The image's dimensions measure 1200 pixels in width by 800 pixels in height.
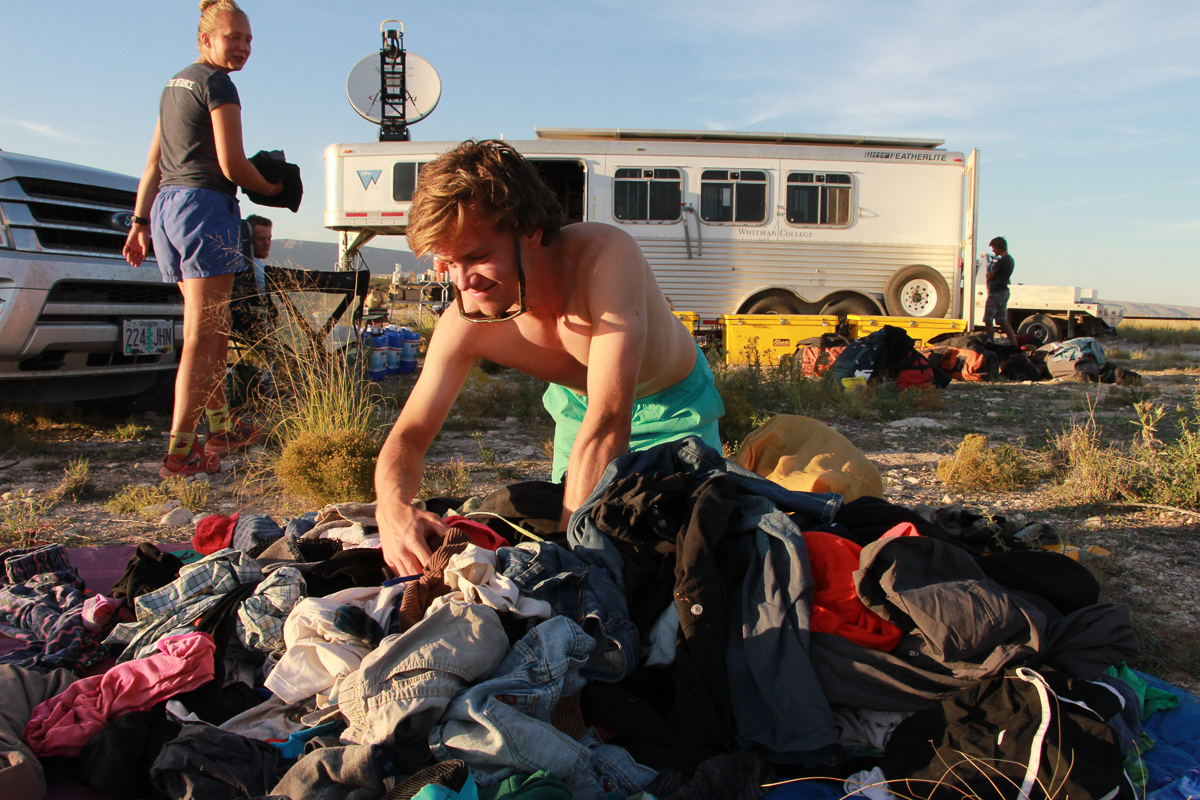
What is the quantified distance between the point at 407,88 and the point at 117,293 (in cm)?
747

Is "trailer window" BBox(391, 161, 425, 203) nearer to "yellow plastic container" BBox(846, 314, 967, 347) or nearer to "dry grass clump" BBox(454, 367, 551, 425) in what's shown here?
"dry grass clump" BBox(454, 367, 551, 425)

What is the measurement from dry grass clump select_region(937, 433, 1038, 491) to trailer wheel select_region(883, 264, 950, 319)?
23.4 ft

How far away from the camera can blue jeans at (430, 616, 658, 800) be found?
1359 millimetres

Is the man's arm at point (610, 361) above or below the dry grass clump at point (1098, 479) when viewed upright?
above

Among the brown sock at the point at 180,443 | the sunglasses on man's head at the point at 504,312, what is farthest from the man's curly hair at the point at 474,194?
the brown sock at the point at 180,443

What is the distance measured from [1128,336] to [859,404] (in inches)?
721

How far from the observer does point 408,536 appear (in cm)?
193

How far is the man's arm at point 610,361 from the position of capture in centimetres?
209

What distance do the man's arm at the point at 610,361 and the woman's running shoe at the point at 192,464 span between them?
9.15 feet

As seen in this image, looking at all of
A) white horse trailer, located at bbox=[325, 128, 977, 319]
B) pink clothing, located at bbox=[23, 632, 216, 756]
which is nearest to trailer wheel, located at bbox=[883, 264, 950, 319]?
white horse trailer, located at bbox=[325, 128, 977, 319]

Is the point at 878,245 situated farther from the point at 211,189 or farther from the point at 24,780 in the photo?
the point at 24,780

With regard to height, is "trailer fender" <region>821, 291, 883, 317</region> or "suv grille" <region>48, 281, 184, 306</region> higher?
"trailer fender" <region>821, 291, 883, 317</region>

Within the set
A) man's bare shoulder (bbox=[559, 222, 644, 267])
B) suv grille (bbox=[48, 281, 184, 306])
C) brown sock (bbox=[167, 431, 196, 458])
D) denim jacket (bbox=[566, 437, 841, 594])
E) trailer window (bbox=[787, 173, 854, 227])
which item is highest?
trailer window (bbox=[787, 173, 854, 227])

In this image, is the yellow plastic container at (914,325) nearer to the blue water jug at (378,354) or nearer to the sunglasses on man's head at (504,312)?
the blue water jug at (378,354)
